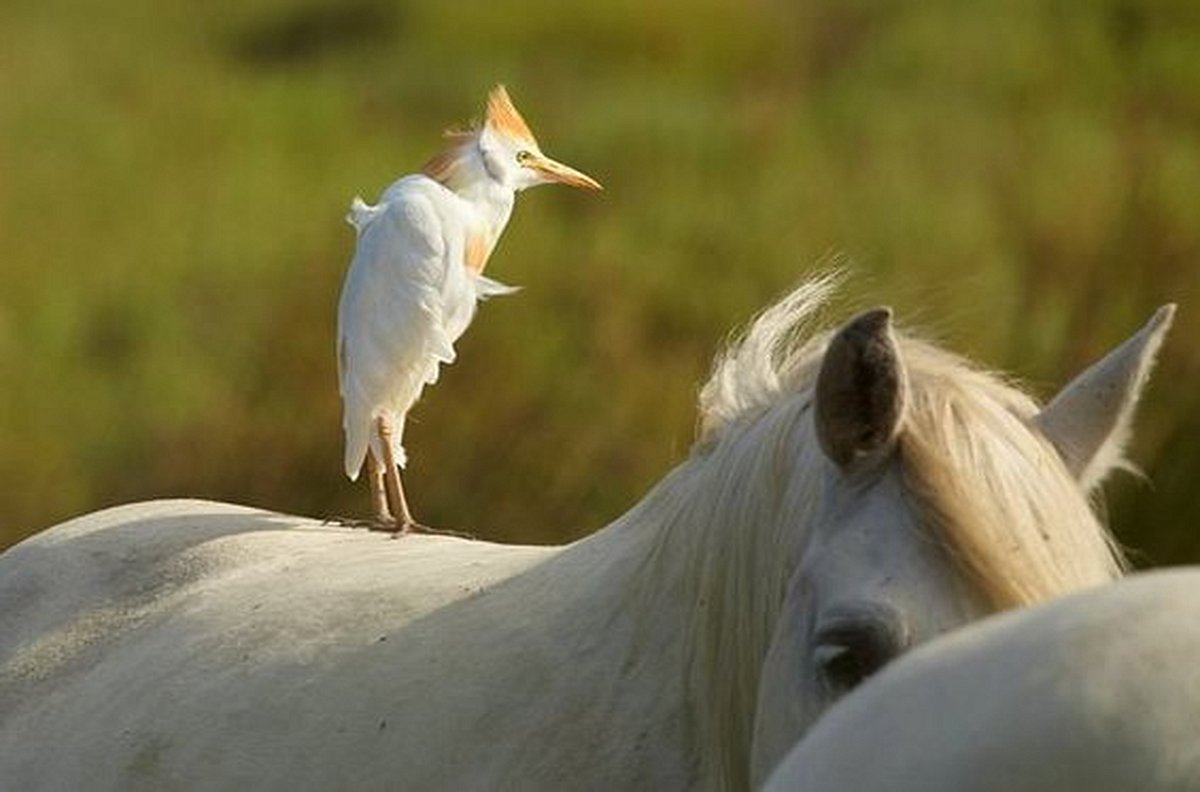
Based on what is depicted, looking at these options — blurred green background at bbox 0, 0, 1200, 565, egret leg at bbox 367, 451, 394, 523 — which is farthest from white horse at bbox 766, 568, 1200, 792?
egret leg at bbox 367, 451, 394, 523

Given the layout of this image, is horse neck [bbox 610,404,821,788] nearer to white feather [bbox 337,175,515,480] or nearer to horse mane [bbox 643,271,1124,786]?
horse mane [bbox 643,271,1124,786]

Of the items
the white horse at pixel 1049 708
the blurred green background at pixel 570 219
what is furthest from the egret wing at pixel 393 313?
the white horse at pixel 1049 708

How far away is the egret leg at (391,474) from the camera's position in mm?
4203

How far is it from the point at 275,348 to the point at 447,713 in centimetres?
681

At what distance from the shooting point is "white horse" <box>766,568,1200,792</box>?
1715mm

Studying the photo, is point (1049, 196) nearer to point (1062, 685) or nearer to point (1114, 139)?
point (1114, 139)

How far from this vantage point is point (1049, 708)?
173 cm

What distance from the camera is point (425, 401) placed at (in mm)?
8641

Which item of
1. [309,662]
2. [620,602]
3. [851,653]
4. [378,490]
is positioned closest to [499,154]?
[378,490]

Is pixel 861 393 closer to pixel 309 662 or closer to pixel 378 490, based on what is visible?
pixel 309 662

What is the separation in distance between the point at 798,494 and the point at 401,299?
6.72 ft

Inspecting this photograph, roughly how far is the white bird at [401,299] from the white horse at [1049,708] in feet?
8.42

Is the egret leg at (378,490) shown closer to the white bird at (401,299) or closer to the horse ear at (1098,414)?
the white bird at (401,299)

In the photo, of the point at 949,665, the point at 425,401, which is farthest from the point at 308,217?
the point at 949,665
